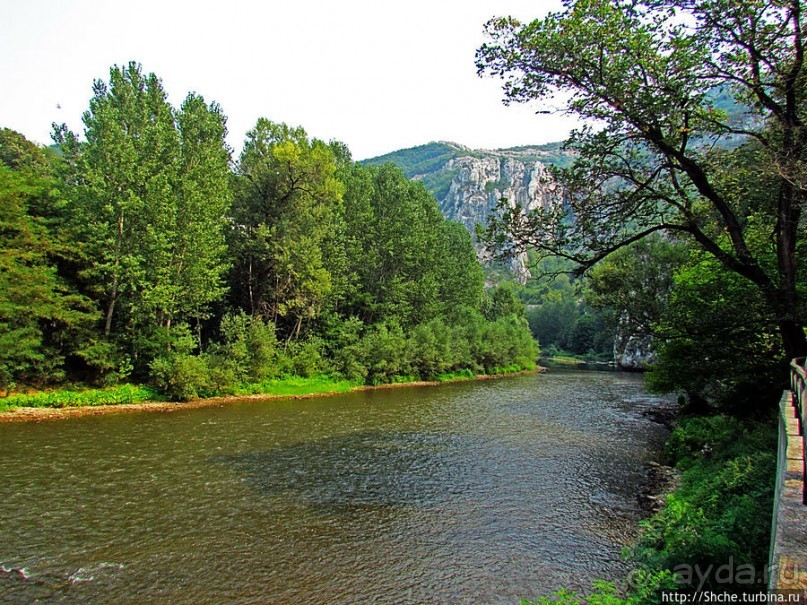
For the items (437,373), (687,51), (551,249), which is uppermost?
(687,51)

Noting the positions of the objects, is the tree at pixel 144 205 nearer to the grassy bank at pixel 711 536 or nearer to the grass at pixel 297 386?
the grass at pixel 297 386

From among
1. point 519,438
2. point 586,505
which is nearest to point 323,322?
point 519,438

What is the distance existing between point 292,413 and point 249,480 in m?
12.3

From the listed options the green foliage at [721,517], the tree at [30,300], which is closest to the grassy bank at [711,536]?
the green foliage at [721,517]

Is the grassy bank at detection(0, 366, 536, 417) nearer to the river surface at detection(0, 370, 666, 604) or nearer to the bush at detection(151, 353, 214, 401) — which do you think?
the bush at detection(151, 353, 214, 401)

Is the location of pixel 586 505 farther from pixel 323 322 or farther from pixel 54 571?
pixel 323 322

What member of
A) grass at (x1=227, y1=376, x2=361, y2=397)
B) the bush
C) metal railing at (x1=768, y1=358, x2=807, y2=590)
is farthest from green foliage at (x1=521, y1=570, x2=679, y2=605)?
grass at (x1=227, y1=376, x2=361, y2=397)

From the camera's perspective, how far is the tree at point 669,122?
1041 centimetres

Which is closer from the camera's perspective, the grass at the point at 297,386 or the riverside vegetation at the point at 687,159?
the riverside vegetation at the point at 687,159

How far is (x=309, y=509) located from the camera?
12.4 meters

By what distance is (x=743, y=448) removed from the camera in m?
11.9

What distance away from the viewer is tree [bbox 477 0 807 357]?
410 inches

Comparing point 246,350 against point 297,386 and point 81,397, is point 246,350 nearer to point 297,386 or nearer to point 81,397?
point 297,386

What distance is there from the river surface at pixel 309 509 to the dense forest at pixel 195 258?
6.37 metres
